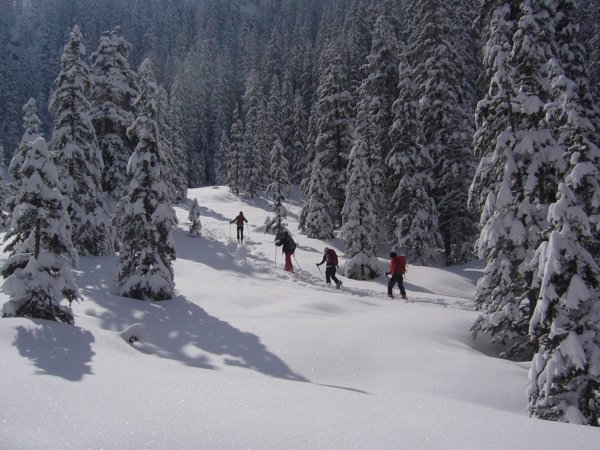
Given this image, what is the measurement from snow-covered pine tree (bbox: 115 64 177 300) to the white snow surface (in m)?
0.71

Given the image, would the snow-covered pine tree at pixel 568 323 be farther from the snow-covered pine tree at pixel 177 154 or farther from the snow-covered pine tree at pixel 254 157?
the snow-covered pine tree at pixel 254 157

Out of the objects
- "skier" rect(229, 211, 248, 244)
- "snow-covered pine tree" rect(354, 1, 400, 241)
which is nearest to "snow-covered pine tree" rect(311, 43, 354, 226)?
"snow-covered pine tree" rect(354, 1, 400, 241)

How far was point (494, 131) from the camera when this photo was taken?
1345 centimetres

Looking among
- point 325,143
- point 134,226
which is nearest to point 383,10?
point 325,143

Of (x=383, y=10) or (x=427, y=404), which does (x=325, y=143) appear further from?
(x=427, y=404)

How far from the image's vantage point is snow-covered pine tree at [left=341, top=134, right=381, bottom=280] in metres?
23.0

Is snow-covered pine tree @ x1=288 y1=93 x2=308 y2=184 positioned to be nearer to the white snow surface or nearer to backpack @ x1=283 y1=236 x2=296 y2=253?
backpack @ x1=283 y1=236 x2=296 y2=253

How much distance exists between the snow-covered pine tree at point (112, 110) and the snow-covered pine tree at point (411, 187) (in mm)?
16433

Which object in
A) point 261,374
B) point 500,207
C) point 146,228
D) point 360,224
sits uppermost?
point 500,207

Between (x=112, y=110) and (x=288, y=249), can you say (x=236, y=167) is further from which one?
(x=288, y=249)

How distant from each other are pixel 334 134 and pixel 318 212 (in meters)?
6.63

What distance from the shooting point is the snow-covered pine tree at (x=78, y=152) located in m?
21.3

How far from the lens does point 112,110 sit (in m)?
26.3

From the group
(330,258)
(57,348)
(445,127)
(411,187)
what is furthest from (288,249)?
(57,348)
